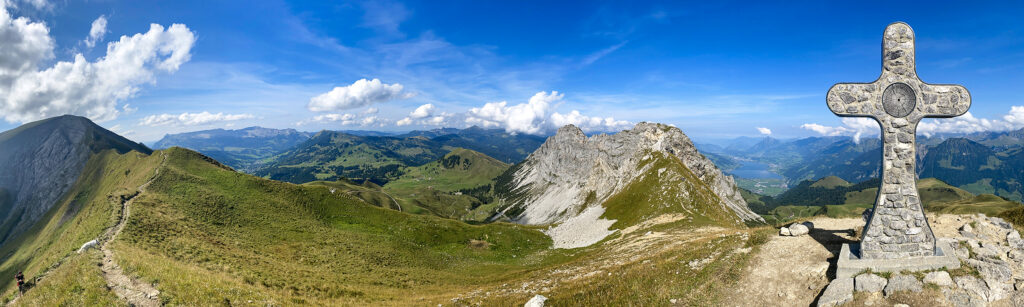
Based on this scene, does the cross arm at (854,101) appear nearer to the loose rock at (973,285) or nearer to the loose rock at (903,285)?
the loose rock at (903,285)

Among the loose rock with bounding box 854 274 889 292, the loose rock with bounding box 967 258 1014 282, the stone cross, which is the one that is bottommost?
the loose rock with bounding box 854 274 889 292

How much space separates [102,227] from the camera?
132ft

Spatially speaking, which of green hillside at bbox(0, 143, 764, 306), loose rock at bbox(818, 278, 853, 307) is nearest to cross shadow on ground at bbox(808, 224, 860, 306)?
loose rock at bbox(818, 278, 853, 307)

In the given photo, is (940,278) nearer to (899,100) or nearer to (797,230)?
(899,100)

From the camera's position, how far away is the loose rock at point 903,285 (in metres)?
14.1

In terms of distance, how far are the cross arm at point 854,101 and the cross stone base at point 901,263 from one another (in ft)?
22.0

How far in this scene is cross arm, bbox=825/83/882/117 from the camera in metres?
16.4

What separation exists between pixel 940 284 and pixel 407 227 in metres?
67.7

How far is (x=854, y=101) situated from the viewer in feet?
54.2

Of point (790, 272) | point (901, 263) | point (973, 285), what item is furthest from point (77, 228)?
point (973, 285)

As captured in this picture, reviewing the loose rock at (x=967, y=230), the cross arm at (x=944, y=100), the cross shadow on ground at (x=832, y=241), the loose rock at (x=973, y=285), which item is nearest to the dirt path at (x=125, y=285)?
the cross shadow on ground at (x=832, y=241)

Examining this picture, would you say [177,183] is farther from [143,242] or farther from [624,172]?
[624,172]

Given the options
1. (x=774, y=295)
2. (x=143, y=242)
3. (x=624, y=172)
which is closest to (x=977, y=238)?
(x=774, y=295)

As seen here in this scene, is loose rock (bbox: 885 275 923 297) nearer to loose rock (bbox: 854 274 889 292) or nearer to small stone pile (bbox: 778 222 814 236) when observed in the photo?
loose rock (bbox: 854 274 889 292)
